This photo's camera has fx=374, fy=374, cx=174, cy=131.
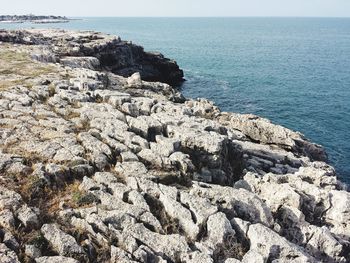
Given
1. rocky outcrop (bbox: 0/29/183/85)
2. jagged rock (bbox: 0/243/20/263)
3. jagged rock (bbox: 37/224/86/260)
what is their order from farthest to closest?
1. rocky outcrop (bbox: 0/29/183/85)
2. jagged rock (bbox: 37/224/86/260)
3. jagged rock (bbox: 0/243/20/263)

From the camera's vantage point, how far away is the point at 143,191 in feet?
59.8

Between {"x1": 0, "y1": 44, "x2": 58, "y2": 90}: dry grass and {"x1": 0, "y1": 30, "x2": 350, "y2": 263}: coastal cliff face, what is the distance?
367cm

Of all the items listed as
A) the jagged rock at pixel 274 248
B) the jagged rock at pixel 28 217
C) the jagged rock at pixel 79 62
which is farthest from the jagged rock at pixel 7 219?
the jagged rock at pixel 79 62

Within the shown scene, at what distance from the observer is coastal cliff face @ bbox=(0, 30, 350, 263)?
14.9 m

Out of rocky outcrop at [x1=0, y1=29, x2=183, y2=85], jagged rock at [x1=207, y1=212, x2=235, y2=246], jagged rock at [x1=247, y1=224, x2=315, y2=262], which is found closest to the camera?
jagged rock at [x1=247, y1=224, x2=315, y2=262]

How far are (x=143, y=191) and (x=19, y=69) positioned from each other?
3081 centimetres

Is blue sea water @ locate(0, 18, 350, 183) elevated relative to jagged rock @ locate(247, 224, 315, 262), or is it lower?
lower

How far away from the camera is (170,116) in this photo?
91.5ft

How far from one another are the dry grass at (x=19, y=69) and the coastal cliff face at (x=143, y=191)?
3668mm

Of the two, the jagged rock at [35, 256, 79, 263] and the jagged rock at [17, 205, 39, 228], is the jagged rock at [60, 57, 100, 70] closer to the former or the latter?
the jagged rock at [17, 205, 39, 228]

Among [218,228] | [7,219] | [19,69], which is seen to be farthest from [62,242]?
[19,69]

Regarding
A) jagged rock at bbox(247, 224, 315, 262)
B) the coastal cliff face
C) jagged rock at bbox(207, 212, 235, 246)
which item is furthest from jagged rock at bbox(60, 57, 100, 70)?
jagged rock at bbox(247, 224, 315, 262)

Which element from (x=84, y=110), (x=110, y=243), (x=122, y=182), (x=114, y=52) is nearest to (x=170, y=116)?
(x=84, y=110)

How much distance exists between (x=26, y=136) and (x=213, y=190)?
39.4ft
